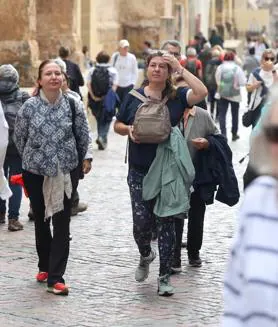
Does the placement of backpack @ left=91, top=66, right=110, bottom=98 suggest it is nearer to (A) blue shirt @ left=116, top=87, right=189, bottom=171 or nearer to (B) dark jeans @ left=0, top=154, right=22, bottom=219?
(B) dark jeans @ left=0, top=154, right=22, bottom=219

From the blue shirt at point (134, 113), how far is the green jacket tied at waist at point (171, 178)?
0.06m

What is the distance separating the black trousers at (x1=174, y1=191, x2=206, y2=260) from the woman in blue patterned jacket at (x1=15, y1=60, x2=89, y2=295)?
935mm

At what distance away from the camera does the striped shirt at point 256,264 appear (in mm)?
3396

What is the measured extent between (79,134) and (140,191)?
0.56 m

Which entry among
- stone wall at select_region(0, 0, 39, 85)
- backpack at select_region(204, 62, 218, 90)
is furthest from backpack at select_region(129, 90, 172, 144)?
backpack at select_region(204, 62, 218, 90)

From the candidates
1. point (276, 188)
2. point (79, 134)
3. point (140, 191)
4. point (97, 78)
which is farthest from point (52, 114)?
point (97, 78)

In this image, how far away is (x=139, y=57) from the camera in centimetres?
3006

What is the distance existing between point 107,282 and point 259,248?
492cm

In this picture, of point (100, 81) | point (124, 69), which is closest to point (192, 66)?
point (124, 69)

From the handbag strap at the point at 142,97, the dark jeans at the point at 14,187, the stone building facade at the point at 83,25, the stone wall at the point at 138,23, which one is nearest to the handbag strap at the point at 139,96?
the handbag strap at the point at 142,97

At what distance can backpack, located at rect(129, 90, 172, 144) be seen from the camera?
7.74m

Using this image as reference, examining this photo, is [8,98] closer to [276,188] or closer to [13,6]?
[276,188]

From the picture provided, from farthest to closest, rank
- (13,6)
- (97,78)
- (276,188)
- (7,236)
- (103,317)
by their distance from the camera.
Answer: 1. (13,6)
2. (97,78)
3. (7,236)
4. (103,317)
5. (276,188)

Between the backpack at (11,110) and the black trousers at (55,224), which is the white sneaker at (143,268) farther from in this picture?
the backpack at (11,110)
